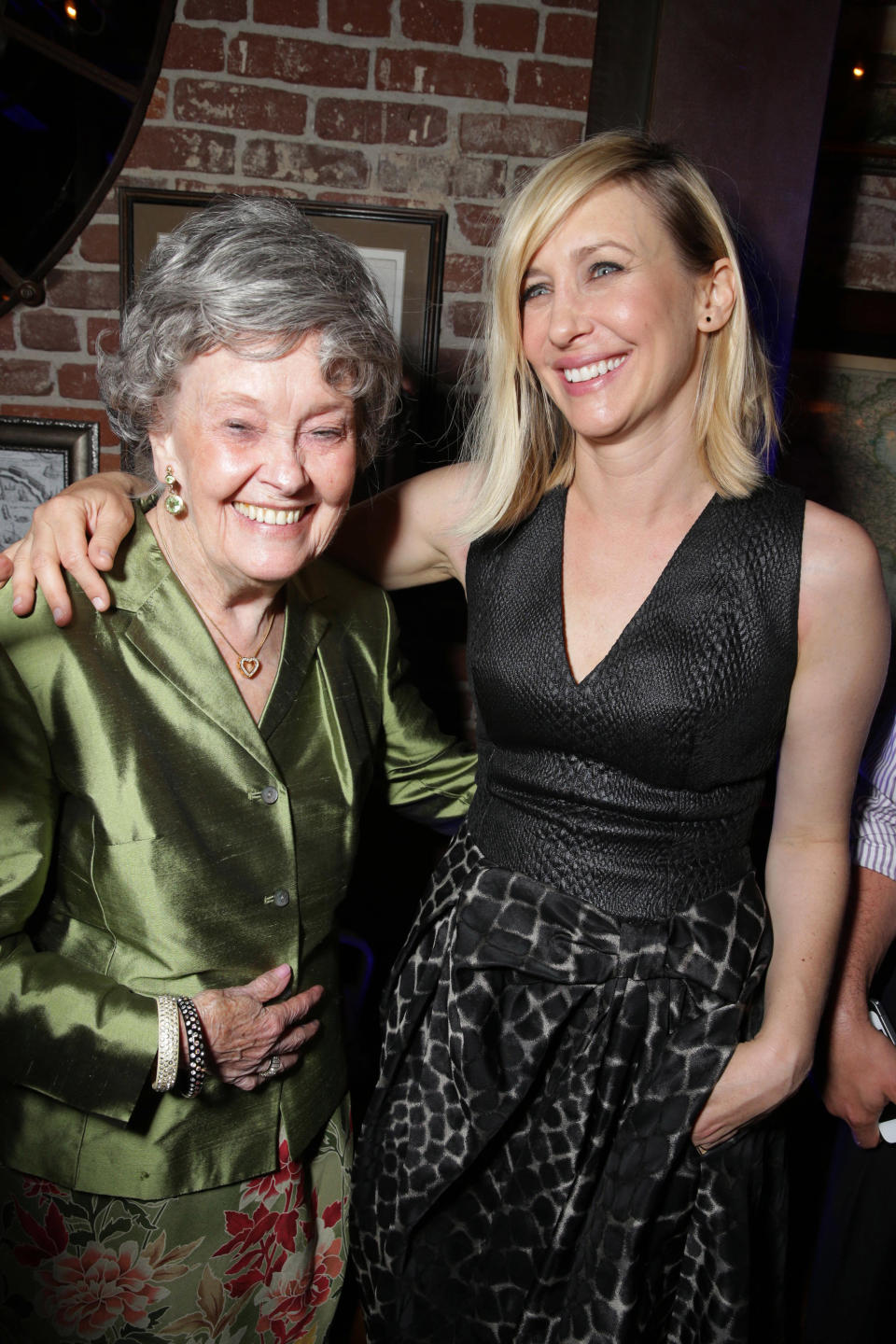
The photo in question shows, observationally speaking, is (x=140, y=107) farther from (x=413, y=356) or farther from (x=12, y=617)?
(x=12, y=617)

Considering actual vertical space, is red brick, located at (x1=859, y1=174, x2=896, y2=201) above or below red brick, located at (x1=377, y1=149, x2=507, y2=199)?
above

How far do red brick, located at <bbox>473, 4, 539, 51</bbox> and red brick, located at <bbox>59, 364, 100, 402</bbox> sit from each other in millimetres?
1220

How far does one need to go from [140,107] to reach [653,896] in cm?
211

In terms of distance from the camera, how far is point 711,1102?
4.40 ft

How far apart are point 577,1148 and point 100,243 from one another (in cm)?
222

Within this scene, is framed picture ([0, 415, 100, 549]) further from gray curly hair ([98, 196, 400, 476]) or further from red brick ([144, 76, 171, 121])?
gray curly hair ([98, 196, 400, 476])

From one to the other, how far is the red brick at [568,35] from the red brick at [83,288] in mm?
1168

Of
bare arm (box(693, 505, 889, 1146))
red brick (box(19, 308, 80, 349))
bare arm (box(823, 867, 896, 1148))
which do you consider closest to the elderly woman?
bare arm (box(693, 505, 889, 1146))

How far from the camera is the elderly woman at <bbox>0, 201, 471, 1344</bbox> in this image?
47.7 inches

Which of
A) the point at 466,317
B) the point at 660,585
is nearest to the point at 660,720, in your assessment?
the point at 660,585

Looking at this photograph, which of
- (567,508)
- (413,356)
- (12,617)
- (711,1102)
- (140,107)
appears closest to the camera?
(12,617)

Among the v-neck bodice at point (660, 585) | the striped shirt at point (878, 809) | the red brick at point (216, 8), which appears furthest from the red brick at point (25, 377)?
the striped shirt at point (878, 809)

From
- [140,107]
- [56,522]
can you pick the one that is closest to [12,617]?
[56,522]

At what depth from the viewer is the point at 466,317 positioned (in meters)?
2.39
